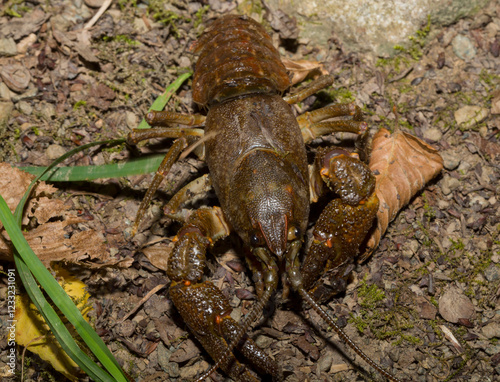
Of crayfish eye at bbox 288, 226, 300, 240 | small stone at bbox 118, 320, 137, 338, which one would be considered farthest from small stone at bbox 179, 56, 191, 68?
small stone at bbox 118, 320, 137, 338

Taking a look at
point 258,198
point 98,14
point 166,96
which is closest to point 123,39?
point 98,14

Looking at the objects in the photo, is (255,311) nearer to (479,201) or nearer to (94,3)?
(479,201)

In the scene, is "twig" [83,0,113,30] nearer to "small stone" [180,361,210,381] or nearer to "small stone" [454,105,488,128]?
"small stone" [180,361,210,381]

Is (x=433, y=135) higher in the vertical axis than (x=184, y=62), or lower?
lower

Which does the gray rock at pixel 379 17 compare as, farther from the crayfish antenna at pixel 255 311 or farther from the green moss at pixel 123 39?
the crayfish antenna at pixel 255 311

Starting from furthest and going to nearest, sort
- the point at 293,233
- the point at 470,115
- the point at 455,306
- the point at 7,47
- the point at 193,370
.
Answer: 1. the point at 7,47
2. the point at 470,115
3. the point at 455,306
4. the point at 193,370
5. the point at 293,233

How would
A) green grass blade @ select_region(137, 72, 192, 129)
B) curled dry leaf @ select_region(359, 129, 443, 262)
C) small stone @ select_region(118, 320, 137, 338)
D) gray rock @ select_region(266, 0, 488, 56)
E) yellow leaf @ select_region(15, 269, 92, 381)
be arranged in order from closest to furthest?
yellow leaf @ select_region(15, 269, 92, 381)
small stone @ select_region(118, 320, 137, 338)
curled dry leaf @ select_region(359, 129, 443, 262)
green grass blade @ select_region(137, 72, 192, 129)
gray rock @ select_region(266, 0, 488, 56)
